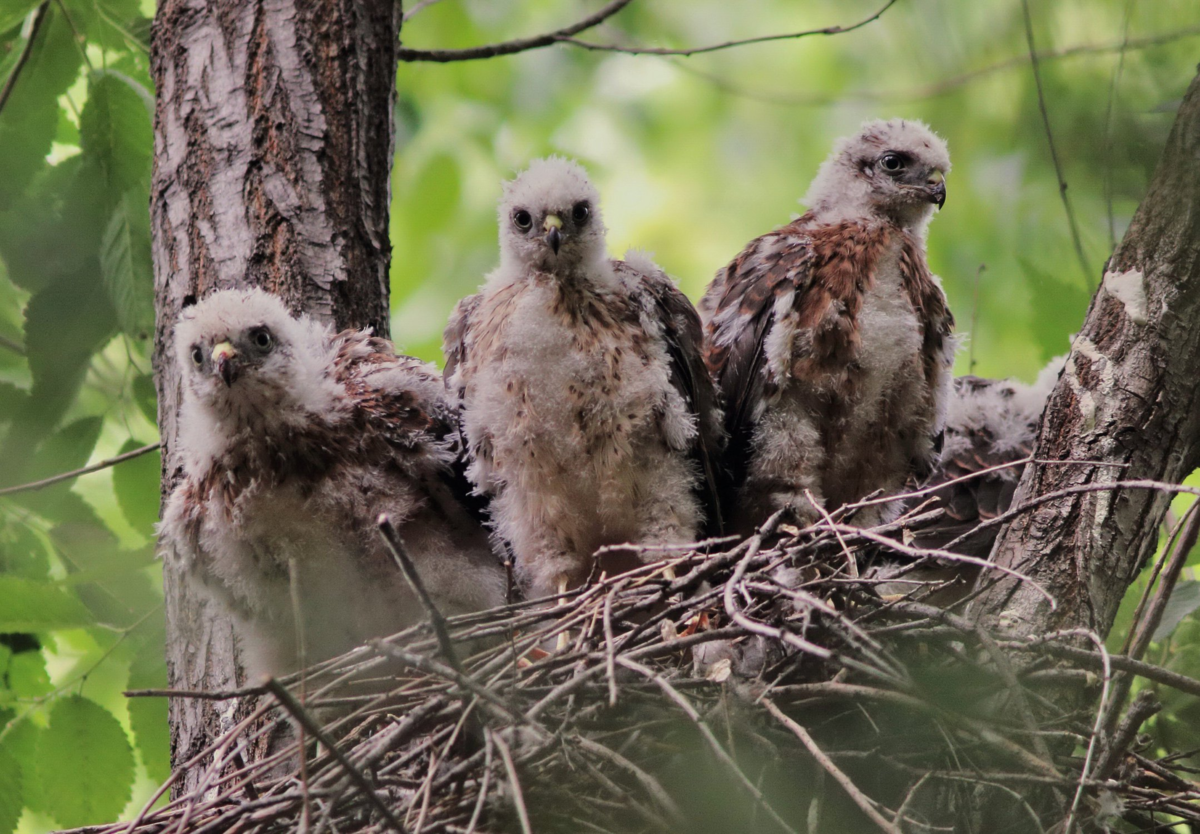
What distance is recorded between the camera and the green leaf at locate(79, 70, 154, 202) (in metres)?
4.30

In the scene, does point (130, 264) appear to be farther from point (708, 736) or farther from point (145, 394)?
point (708, 736)

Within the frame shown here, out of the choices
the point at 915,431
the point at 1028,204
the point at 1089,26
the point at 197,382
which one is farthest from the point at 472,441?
the point at 1089,26

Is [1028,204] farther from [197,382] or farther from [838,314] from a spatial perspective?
[197,382]

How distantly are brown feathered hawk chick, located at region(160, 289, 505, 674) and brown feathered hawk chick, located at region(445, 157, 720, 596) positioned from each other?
0.82ft

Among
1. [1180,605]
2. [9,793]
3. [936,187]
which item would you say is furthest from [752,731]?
[9,793]

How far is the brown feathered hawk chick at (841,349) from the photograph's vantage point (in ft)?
12.2

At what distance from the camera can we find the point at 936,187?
3979 millimetres

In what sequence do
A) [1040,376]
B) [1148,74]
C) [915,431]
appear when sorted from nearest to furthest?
[1148,74], [915,431], [1040,376]

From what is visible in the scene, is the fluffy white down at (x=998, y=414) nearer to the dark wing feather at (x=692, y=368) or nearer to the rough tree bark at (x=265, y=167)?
the dark wing feather at (x=692, y=368)

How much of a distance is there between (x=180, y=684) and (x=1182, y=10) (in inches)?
127

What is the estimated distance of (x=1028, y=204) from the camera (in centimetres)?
246

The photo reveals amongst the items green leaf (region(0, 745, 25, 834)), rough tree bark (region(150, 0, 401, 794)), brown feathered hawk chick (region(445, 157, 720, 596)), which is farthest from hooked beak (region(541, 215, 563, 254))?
green leaf (region(0, 745, 25, 834))

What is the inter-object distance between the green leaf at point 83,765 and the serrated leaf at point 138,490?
2.65 ft

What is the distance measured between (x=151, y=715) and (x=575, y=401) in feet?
6.16
